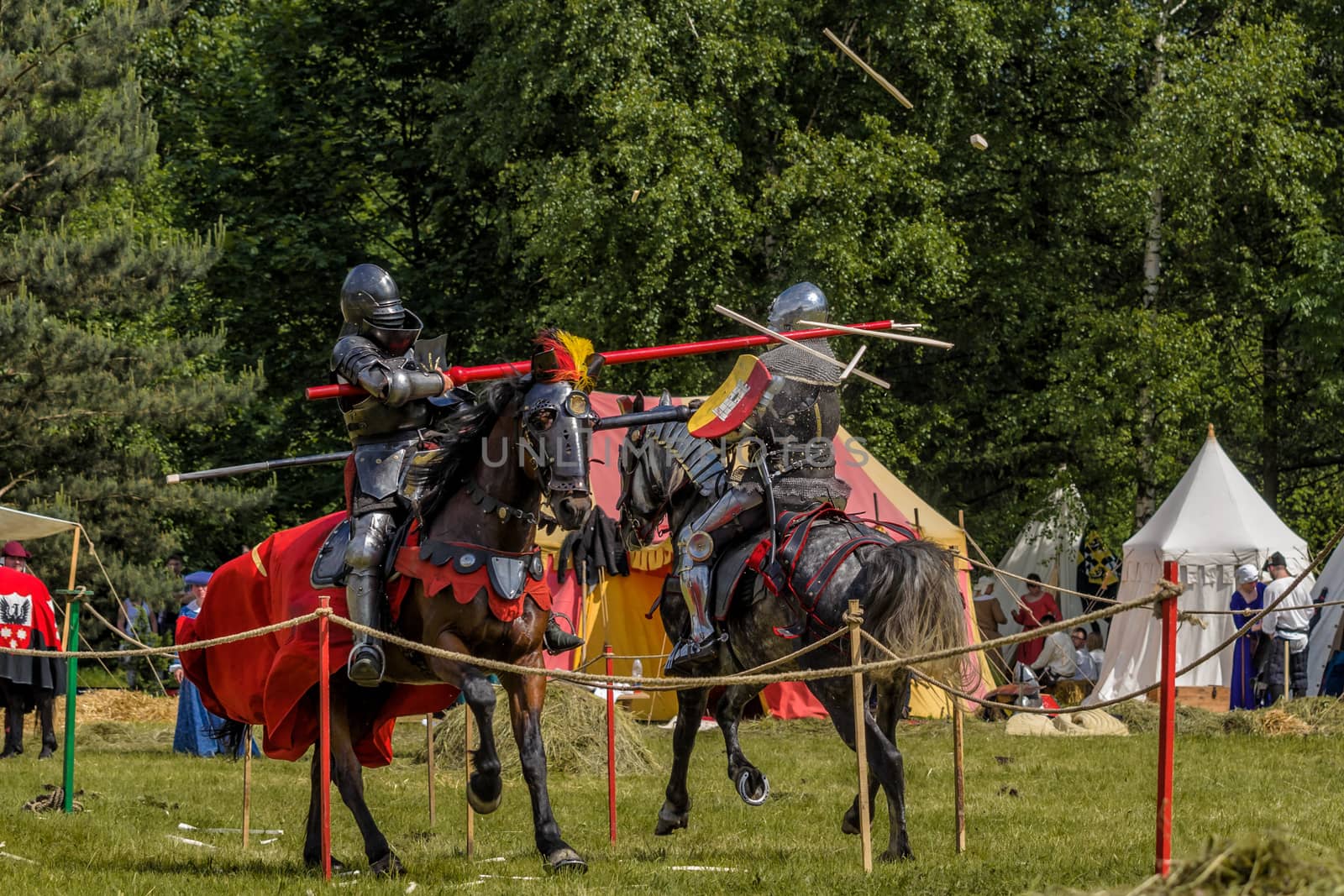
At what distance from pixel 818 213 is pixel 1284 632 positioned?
8.06 metres

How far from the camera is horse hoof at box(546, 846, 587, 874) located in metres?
7.51

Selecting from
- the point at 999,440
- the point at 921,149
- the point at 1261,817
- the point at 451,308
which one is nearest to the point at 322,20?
the point at 451,308

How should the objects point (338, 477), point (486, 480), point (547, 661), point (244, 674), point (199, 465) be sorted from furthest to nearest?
point (199, 465)
point (338, 477)
point (547, 661)
point (244, 674)
point (486, 480)

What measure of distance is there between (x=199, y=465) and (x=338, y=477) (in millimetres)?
3807

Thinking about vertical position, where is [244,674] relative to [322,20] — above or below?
below

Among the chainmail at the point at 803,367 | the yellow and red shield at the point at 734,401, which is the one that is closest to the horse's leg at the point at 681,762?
the yellow and red shield at the point at 734,401

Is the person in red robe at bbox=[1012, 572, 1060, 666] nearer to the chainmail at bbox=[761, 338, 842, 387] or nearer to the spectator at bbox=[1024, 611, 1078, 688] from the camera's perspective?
the spectator at bbox=[1024, 611, 1078, 688]

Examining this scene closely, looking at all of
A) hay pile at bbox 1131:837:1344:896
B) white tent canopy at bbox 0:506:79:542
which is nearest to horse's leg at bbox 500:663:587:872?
hay pile at bbox 1131:837:1344:896

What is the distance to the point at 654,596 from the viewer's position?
720 inches

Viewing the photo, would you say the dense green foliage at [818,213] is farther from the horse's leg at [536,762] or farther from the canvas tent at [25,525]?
the horse's leg at [536,762]

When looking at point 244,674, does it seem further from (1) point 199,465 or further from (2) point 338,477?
(1) point 199,465

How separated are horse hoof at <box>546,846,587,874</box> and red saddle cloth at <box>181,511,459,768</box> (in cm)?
147

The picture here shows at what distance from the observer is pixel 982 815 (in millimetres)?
10273

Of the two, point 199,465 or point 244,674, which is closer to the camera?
point 244,674
